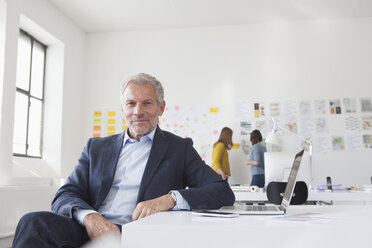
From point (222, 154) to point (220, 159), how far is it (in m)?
0.08

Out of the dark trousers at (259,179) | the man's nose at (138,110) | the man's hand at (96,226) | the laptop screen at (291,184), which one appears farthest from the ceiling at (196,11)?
the man's hand at (96,226)

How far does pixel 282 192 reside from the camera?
2742mm

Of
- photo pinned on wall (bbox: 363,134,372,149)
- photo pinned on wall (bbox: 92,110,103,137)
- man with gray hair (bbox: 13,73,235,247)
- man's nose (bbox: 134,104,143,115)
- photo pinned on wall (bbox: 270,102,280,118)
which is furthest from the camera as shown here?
photo pinned on wall (bbox: 92,110,103,137)

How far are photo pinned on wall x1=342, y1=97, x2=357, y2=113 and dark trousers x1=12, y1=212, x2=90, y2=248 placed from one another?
4920 mm

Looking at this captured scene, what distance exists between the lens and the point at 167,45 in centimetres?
601

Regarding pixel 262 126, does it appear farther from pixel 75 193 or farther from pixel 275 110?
pixel 75 193

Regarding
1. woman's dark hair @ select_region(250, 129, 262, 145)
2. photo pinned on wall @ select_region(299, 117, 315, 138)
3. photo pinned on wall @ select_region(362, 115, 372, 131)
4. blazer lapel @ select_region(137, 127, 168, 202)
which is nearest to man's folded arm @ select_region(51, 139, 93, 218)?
blazer lapel @ select_region(137, 127, 168, 202)

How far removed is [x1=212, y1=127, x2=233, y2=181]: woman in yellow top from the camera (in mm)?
5293

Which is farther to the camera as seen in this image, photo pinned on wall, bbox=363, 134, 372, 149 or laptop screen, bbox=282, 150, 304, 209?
photo pinned on wall, bbox=363, 134, 372, 149

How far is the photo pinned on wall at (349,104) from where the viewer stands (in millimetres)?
5473

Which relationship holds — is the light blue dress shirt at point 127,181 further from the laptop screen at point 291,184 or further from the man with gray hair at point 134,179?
the laptop screen at point 291,184

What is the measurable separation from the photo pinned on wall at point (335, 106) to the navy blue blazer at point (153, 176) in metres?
4.31

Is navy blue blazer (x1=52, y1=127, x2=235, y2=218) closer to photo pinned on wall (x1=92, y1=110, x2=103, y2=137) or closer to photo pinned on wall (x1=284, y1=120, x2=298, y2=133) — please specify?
photo pinned on wall (x1=284, y1=120, x2=298, y2=133)

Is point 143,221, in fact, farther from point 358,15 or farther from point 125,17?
point 358,15
